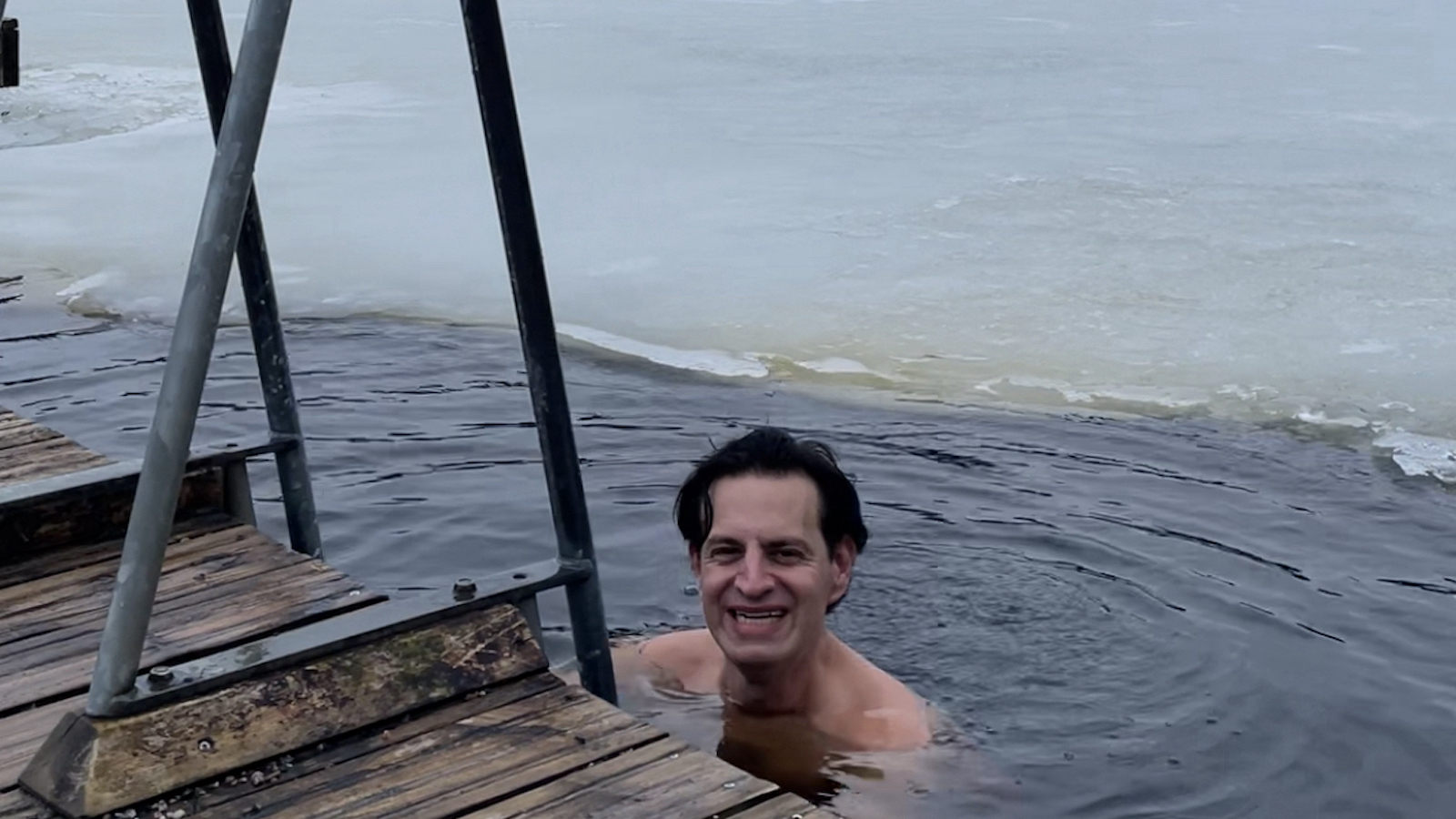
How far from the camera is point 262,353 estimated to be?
147 inches

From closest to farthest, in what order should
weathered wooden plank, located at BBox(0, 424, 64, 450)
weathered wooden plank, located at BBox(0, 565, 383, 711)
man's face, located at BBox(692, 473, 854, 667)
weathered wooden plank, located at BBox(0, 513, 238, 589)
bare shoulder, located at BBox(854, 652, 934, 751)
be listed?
1. weathered wooden plank, located at BBox(0, 565, 383, 711)
2. weathered wooden plank, located at BBox(0, 513, 238, 589)
3. man's face, located at BBox(692, 473, 854, 667)
4. bare shoulder, located at BBox(854, 652, 934, 751)
5. weathered wooden plank, located at BBox(0, 424, 64, 450)

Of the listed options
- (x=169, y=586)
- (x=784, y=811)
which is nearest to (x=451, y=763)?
(x=784, y=811)

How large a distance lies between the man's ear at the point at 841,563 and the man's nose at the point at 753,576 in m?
0.20

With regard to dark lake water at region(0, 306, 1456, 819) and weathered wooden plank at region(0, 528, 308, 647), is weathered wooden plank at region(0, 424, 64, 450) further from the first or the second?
dark lake water at region(0, 306, 1456, 819)

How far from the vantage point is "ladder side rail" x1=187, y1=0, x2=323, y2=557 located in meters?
3.56

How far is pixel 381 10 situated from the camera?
18250 mm

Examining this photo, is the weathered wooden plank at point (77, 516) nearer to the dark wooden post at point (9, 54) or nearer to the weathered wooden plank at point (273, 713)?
the weathered wooden plank at point (273, 713)

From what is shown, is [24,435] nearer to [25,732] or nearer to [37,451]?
[37,451]

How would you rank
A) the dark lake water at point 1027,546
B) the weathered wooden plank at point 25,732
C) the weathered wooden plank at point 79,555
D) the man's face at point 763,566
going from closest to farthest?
the weathered wooden plank at point 25,732 < the weathered wooden plank at point 79,555 < the man's face at point 763,566 < the dark lake water at point 1027,546

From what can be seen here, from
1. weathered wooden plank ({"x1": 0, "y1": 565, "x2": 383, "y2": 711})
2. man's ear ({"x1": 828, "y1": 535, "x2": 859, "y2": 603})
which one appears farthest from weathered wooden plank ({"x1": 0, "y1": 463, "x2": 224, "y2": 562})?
man's ear ({"x1": 828, "y1": 535, "x2": 859, "y2": 603})

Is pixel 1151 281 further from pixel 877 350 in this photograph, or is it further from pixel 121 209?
pixel 121 209

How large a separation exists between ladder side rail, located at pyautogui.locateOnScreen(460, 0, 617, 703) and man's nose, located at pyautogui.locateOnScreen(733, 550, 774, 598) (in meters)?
0.40

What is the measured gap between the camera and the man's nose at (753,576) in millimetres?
3617

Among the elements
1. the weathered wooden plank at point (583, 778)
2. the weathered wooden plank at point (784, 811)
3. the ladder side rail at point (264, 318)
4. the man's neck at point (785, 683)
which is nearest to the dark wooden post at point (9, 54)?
the ladder side rail at point (264, 318)
